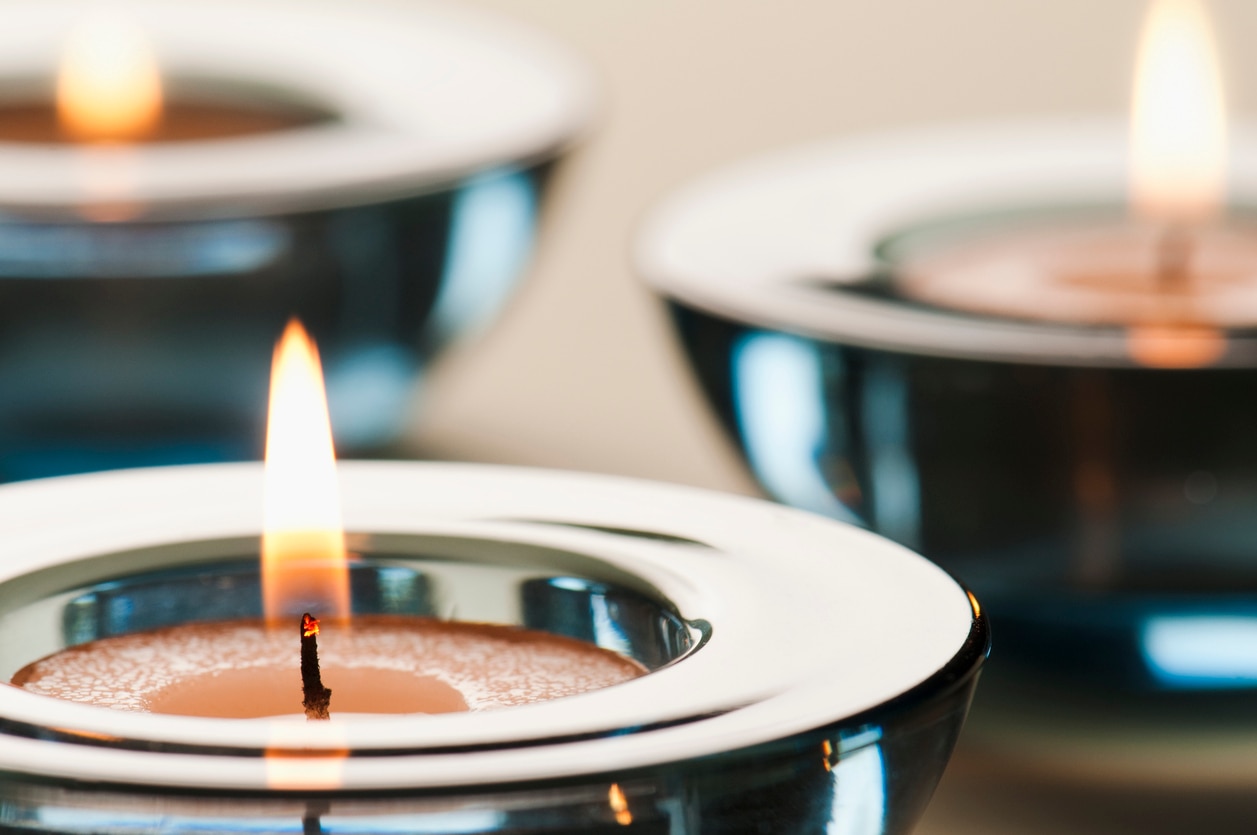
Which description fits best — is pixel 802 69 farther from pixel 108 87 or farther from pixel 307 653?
pixel 307 653

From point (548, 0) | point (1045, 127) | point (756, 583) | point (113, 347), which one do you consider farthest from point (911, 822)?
point (548, 0)

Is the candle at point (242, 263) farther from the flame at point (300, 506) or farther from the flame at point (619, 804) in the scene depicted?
the flame at point (619, 804)

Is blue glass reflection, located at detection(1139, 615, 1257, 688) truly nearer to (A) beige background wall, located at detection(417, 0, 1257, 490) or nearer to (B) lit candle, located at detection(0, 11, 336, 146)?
(B) lit candle, located at detection(0, 11, 336, 146)

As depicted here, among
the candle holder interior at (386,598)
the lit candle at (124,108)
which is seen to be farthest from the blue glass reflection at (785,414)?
the lit candle at (124,108)

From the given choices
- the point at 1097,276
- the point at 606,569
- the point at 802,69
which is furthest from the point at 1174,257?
the point at 802,69

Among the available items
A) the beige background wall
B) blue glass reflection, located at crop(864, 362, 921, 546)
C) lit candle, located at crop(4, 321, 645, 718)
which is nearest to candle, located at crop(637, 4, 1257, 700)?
blue glass reflection, located at crop(864, 362, 921, 546)

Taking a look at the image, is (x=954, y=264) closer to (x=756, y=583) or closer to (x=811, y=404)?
(x=811, y=404)
